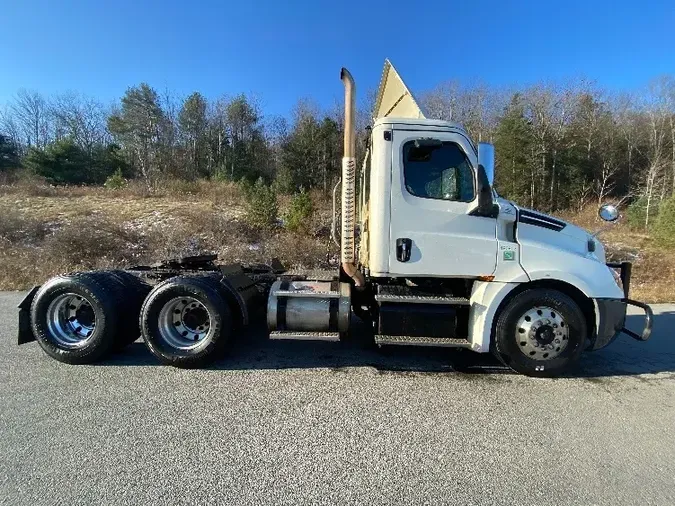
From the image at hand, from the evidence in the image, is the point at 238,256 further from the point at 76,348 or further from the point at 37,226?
the point at 37,226

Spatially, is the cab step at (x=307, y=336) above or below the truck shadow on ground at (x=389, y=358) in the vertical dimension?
above

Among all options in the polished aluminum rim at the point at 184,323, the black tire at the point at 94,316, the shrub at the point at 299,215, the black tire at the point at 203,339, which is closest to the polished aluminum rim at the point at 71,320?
the black tire at the point at 94,316

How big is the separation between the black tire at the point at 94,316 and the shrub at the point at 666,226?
18263mm

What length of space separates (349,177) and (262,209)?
441 inches

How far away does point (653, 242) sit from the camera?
15.9 m

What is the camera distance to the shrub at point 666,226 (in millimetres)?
14523

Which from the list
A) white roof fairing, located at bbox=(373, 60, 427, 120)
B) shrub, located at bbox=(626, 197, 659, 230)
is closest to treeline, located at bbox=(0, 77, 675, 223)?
shrub, located at bbox=(626, 197, 659, 230)

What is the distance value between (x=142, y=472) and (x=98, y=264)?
10779 millimetres

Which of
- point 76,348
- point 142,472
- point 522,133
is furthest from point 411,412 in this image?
point 522,133

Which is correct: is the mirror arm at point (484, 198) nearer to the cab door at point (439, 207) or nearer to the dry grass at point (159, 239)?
the cab door at point (439, 207)

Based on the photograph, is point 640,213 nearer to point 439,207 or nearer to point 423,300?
point 439,207

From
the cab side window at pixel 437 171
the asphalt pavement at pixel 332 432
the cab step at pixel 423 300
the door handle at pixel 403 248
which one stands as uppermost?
the cab side window at pixel 437 171

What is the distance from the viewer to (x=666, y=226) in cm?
1474

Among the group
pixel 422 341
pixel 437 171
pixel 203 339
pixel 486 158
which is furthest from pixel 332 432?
pixel 486 158
